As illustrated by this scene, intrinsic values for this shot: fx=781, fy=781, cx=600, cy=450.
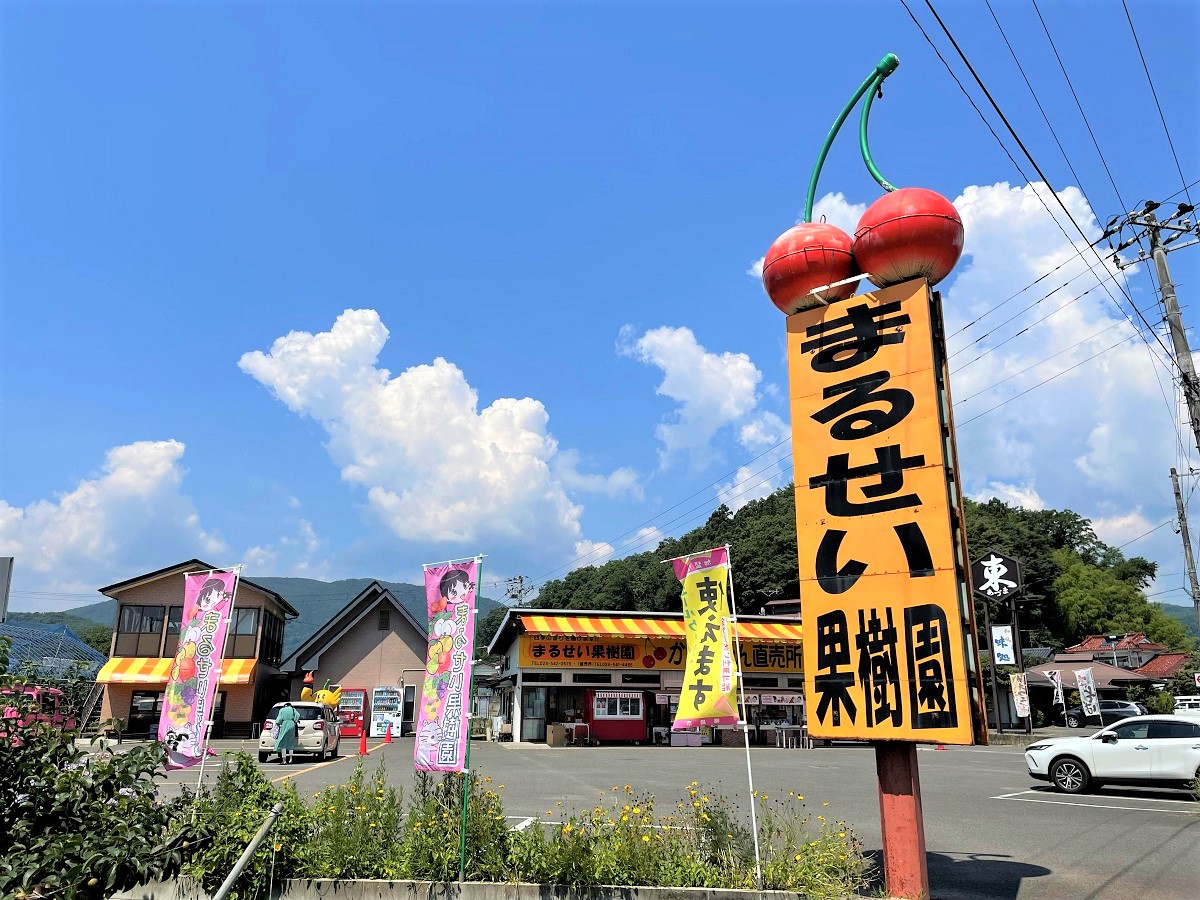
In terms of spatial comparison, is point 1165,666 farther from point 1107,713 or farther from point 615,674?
point 615,674

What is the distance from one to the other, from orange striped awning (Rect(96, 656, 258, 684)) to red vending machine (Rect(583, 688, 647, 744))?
1458 centimetres

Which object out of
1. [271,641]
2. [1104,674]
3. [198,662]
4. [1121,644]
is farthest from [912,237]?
[1121,644]

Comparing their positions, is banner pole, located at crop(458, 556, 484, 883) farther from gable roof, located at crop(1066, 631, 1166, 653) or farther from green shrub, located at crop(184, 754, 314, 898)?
gable roof, located at crop(1066, 631, 1166, 653)

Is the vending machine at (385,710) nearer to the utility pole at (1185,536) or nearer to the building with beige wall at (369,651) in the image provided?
the building with beige wall at (369,651)

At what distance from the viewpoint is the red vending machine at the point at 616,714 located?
31312 mm

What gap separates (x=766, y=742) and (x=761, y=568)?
37.3m

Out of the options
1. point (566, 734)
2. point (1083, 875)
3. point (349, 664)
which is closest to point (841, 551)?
point (1083, 875)

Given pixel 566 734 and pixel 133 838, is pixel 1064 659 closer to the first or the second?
pixel 566 734

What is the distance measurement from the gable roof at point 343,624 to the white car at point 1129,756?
2837 cm

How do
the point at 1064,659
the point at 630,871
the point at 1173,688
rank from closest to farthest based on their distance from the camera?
the point at 630,871
the point at 1173,688
the point at 1064,659

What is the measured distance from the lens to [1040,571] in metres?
64.8

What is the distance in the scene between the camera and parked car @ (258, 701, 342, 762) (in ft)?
67.6

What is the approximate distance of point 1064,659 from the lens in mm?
57469

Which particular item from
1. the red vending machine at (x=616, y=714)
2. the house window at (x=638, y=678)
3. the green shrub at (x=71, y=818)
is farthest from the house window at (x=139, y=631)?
the green shrub at (x=71, y=818)
